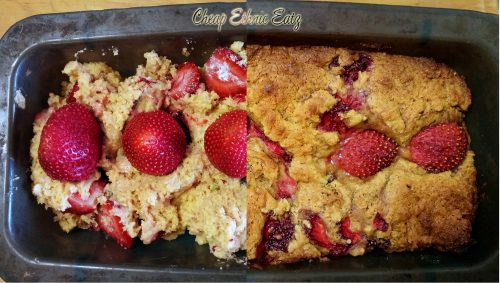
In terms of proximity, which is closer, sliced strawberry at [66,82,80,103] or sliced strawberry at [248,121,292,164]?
sliced strawberry at [248,121,292,164]

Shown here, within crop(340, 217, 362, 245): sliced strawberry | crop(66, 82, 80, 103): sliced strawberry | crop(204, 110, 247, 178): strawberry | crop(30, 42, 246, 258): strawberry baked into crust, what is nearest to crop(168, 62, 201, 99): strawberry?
crop(30, 42, 246, 258): strawberry baked into crust

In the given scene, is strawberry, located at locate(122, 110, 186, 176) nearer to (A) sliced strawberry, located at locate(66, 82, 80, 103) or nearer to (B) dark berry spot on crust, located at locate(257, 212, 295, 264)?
(A) sliced strawberry, located at locate(66, 82, 80, 103)

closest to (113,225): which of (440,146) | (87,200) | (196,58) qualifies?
(87,200)

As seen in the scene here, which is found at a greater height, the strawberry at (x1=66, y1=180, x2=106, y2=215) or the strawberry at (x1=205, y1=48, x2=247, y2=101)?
the strawberry at (x1=205, y1=48, x2=247, y2=101)

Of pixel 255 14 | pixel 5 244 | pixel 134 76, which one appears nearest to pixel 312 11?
pixel 255 14

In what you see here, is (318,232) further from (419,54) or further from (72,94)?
(72,94)

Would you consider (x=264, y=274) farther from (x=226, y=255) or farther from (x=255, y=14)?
(x=255, y=14)
